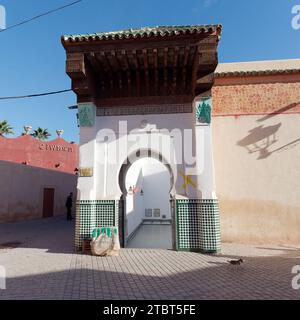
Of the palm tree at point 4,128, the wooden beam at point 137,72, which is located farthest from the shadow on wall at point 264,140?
the palm tree at point 4,128

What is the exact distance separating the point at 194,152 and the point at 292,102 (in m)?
3.14

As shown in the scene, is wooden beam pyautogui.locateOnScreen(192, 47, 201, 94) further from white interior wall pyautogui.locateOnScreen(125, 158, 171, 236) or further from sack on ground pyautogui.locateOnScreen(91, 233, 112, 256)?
white interior wall pyautogui.locateOnScreen(125, 158, 171, 236)

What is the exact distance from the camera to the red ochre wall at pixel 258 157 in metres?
6.18

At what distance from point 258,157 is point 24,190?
35.7 feet

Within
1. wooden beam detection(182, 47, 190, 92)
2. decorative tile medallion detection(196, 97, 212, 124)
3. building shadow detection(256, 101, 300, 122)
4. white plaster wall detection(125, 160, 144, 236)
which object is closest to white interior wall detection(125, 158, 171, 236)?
white plaster wall detection(125, 160, 144, 236)

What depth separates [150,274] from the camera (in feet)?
13.0

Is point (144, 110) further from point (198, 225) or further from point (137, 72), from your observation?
point (198, 225)

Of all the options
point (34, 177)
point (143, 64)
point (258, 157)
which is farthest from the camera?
point (34, 177)

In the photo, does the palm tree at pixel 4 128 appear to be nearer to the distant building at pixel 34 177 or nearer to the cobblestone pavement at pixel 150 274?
the distant building at pixel 34 177

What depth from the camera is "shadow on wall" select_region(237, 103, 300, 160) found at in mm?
6359

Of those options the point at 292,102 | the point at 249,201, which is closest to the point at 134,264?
the point at 249,201

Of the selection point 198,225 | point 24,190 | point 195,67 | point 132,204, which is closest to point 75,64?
point 195,67
